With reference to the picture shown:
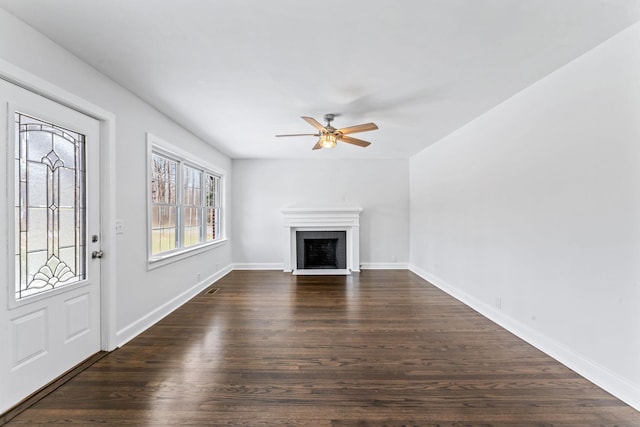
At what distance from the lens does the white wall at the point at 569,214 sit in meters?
1.79

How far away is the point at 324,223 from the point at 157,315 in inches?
132

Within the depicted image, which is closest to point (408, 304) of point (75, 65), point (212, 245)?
point (212, 245)

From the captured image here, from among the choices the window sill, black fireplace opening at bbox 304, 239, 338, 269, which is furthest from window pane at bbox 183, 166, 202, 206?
black fireplace opening at bbox 304, 239, 338, 269

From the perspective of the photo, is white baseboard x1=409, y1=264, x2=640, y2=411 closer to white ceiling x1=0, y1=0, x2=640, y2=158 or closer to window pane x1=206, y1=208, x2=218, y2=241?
white ceiling x1=0, y1=0, x2=640, y2=158

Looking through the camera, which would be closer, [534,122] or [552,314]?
[552,314]

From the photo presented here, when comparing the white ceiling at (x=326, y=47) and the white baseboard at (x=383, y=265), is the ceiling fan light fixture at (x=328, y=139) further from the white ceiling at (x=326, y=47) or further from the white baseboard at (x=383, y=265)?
the white baseboard at (x=383, y=265)

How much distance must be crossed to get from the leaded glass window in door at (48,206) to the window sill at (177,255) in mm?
803

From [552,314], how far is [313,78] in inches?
116

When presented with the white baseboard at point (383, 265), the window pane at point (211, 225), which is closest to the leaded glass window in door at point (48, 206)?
the window pane at point (211, 225)

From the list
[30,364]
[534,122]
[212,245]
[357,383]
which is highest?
[534,122]

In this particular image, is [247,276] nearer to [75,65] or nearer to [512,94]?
[75,65]

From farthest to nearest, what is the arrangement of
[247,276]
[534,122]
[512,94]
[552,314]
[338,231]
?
1. [338,231]
2. [247,276]
3. [512,94]
4. [534,122]
5. [552,314]

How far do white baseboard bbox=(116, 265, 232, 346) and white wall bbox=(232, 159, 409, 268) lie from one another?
4.87 feet

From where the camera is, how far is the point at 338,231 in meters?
5.77
